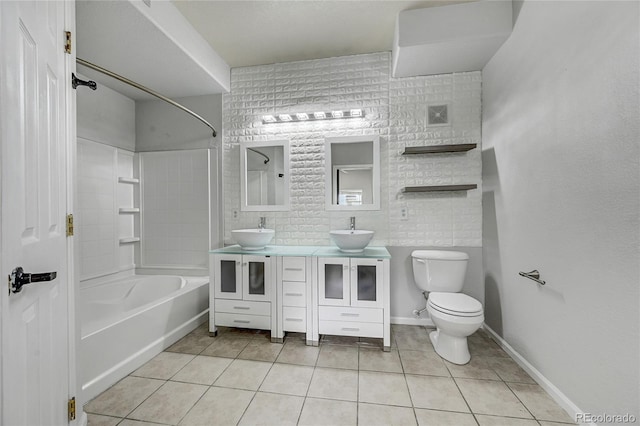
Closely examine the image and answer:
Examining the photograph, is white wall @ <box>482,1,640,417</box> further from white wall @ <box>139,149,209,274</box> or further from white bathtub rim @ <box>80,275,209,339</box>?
white wall @ <box>139,149,209,274</box>

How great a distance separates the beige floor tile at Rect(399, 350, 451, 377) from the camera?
196cm

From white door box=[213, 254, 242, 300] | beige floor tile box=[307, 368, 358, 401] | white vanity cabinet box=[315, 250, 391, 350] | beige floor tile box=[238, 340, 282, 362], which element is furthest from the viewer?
white door box=[213, 254, 242, 300]

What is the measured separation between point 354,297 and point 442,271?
819mm

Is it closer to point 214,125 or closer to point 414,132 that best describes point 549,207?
point 414,132

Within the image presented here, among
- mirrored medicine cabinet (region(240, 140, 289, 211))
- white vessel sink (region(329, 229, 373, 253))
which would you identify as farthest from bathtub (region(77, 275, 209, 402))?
white vessel sink (region(329, 229, 373, 253))

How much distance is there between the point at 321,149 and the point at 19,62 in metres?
2.24

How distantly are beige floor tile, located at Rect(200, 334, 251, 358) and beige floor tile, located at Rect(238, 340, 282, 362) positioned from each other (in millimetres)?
54

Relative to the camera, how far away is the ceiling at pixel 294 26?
218 centimetres

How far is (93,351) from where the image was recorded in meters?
1.71

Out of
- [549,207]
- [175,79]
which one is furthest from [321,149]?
[549,207]

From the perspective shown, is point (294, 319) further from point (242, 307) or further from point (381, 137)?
point (381, 137)

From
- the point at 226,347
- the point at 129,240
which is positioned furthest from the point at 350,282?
the point at 129,240

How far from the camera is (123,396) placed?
5.61 ft
